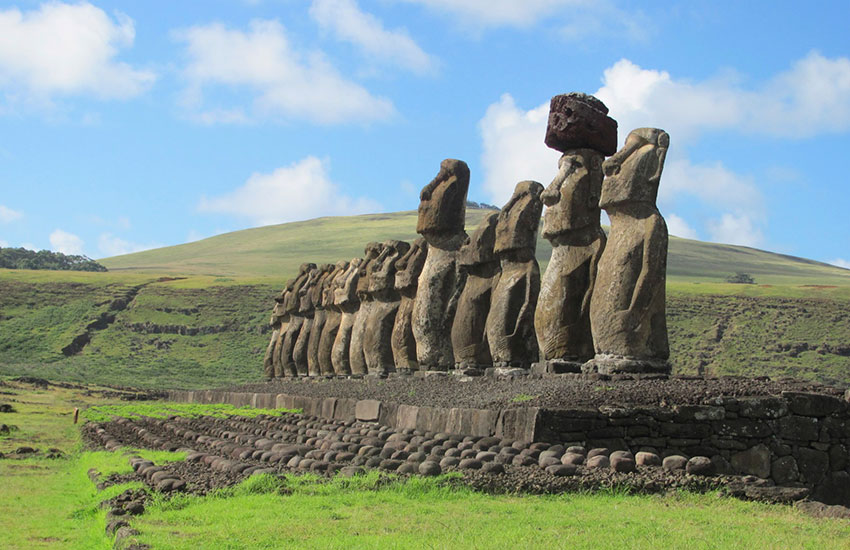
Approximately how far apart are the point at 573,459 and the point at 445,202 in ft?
36.1

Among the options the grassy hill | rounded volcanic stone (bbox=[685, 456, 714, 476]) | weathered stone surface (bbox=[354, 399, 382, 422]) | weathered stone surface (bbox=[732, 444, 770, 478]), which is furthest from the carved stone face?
the grassy hill

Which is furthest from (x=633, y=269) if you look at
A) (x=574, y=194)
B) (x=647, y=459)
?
(x=647, y=459)

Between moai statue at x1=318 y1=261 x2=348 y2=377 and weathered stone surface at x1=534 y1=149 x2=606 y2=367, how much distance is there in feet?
41.2

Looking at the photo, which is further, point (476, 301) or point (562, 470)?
point (476, 301)

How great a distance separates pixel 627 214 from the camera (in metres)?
13.6

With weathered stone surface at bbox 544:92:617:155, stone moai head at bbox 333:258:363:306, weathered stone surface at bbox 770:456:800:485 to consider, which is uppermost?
weathered stone surface at bbox 544:92:617:155

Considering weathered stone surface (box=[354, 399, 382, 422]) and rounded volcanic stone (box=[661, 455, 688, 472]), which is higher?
rounded volcanic stone (box=[661, 455, 688, 472])

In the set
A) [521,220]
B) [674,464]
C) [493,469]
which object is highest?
[521,220]

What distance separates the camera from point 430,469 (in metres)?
8.63

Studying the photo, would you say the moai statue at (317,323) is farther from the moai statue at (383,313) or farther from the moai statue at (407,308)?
the moai statue at (407,308)

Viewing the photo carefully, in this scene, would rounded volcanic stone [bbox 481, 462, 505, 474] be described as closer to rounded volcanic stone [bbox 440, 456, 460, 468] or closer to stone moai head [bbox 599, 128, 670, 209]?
rounded volcanic stone [bbox 440, 456, 460, 468]

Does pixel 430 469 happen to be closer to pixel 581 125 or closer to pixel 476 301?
pixel 581 125

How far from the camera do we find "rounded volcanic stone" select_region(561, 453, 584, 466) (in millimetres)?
8859

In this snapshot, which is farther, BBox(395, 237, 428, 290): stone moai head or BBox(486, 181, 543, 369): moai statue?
BBox(395, 237, 428, 290): stone moai head
